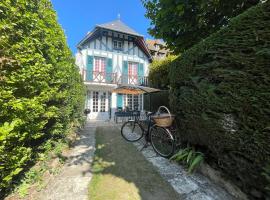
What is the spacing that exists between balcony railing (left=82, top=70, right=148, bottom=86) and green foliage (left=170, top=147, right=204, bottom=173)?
1139 centimetres

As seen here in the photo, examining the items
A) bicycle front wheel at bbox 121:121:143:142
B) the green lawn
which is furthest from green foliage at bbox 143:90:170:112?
the green lawn

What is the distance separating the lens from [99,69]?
587 inches

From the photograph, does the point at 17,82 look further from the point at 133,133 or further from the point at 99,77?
the point at 99,77

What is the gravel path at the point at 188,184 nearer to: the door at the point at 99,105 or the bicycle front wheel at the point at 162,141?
the bicycle front wheel at the point at 162,141

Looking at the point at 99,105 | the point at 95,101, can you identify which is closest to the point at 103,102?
the point at 99,105

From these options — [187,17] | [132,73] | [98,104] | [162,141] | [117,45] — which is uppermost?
[117,45]

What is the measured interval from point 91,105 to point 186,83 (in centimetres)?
1160

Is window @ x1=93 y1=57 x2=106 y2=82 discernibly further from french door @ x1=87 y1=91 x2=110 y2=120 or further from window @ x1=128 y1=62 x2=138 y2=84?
window @ x1=128 y1=62 x2=138 y2=84

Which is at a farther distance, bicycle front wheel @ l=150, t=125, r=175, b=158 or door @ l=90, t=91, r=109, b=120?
door @ l=90, t=91, r=109, b=120

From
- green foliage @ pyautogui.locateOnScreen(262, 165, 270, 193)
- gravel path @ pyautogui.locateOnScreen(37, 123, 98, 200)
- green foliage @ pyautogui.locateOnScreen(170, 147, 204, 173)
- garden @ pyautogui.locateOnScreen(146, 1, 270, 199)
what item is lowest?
gravel path @ pyautogui.locateOnScreen(37, 123, 98, 200)

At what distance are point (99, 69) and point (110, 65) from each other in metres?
1.06

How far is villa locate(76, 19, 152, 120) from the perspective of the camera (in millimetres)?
14203

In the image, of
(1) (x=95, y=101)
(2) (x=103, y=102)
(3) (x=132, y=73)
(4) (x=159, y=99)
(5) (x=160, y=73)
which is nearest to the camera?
(4) (x=159, y=99)

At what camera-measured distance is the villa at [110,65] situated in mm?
14203
